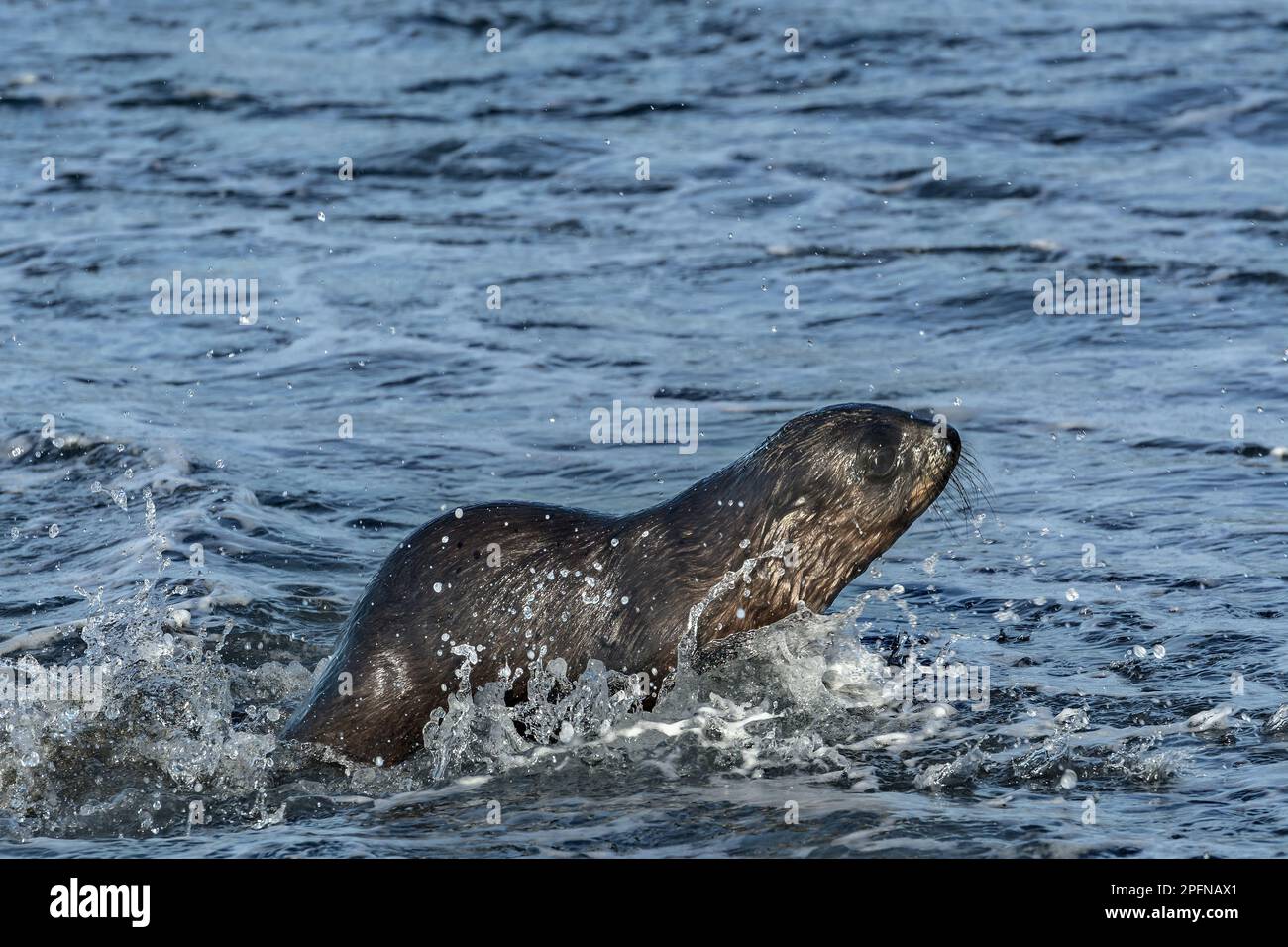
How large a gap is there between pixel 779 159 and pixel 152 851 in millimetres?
11535

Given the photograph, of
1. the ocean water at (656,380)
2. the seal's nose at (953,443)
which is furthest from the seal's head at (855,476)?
the ocean water at (656,380)

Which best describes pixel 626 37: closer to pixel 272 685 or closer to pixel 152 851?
pixel 272 685

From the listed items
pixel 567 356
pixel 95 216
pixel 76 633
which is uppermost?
pixel 95 216

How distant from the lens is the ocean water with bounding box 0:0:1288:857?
6.49 meters

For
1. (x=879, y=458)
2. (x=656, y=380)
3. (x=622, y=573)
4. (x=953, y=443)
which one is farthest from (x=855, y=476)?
(x=656, y=380)

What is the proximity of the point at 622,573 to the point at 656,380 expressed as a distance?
4.94m

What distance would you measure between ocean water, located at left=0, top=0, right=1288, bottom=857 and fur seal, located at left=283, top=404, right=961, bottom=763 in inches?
5.9

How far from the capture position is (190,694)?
7402 millimetres

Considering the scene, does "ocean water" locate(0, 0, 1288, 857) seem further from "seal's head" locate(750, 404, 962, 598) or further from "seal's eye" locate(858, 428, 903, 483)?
"seal's eye" locate(858, 428, 903, 483)

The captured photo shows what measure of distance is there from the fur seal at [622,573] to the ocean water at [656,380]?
0.50 ft

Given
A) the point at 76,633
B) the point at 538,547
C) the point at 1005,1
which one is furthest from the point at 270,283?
the point at 1005,1

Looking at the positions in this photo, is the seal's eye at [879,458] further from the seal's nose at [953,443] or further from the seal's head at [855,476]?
the seal's nose at [953,443]

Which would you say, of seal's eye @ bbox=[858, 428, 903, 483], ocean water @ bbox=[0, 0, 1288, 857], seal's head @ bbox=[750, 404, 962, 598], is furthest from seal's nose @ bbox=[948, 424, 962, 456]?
ocean water @ bbox=[0, 0, 1288, 857]

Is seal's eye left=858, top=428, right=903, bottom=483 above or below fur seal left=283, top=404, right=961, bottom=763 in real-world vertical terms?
above
